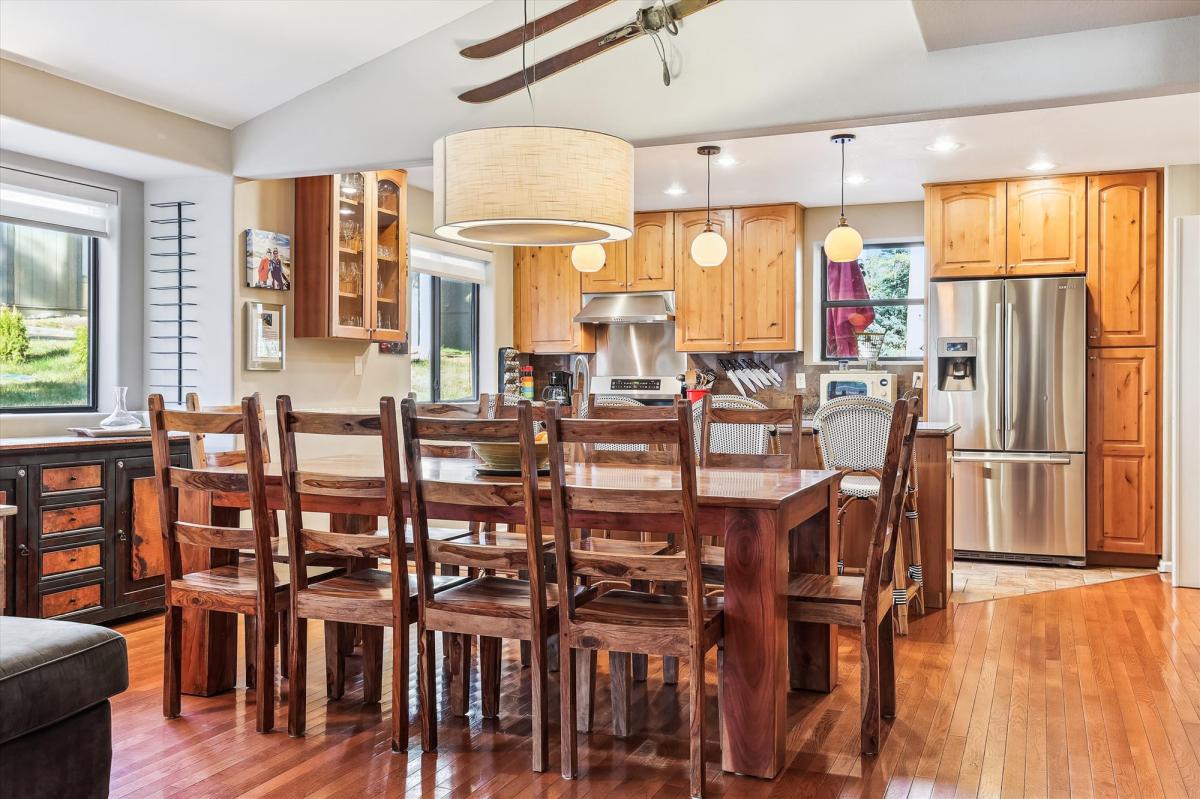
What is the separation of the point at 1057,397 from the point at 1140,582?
1152mm

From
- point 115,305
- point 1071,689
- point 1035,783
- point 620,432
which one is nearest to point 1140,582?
point 1071,689

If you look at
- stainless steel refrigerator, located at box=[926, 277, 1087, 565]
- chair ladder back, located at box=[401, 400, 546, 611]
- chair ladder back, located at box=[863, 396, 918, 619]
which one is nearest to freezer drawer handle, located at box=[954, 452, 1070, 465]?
stainless steel refrigerator, located at box=[926, 277, 1087, 565]

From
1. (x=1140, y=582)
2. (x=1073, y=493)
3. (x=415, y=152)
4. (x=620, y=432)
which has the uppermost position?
(x=415, y=152)

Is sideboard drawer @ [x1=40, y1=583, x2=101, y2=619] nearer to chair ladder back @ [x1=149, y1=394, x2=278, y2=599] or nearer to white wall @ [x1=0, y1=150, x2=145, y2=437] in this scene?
white wall @ [x1=0, y1=150, x2=145, y2=437]

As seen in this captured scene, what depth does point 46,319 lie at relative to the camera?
468 cm

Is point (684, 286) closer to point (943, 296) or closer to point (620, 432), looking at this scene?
point (943, 296)

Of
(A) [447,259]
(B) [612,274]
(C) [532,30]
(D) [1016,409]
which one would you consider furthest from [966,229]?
(A) [447,259]

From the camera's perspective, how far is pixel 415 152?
15.1 feet

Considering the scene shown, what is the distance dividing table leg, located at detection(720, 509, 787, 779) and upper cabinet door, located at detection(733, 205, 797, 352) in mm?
4562

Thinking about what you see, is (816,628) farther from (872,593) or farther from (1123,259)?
(1123,259)

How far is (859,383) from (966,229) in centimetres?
121

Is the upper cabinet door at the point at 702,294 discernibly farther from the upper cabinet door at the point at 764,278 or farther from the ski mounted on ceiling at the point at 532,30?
the ski mounted on ceiling at the point at 532,30

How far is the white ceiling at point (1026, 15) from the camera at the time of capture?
130 inches

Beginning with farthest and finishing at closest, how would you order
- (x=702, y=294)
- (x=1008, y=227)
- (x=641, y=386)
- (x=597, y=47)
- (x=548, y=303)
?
(x=548, y=303)
(x=641, y=386)
(x=702, y=294)
(x=1008, y=227)
(x=597, y=47)
